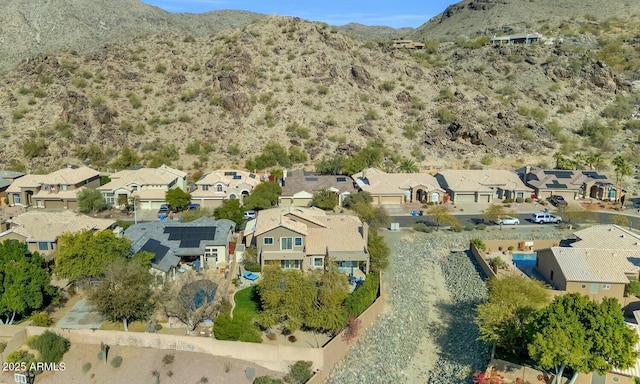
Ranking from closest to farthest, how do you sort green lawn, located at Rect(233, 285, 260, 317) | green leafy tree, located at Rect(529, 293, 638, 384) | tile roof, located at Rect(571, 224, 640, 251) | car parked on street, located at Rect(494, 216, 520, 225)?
green leafy tree, located at Rect(529, 293, 638, 384) < green lawn, located at Rect(233, 285, 260, 317) < tile roof, located at Rect(571, 224, 640, 251) < car parked on street, located at Rect(494, 216, 520, 225)

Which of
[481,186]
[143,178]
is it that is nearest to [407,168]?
[481,186]

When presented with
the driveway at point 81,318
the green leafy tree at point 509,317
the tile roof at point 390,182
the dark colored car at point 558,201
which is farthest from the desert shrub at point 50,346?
the dark colored car at point 558,201

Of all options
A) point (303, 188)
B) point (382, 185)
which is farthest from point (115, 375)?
point (382, 185)

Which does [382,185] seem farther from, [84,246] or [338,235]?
[84,246]

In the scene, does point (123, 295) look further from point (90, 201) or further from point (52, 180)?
point (52, 180)

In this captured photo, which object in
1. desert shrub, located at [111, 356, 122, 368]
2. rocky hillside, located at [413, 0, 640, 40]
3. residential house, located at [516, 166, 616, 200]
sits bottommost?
desert shrub, located at [111, 356, 122, 368]

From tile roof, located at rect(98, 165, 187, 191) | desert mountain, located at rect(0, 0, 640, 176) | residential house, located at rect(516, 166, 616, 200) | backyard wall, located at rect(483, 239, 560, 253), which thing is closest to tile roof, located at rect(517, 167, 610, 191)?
residential house, located at rect(516, 166, 616, 200)

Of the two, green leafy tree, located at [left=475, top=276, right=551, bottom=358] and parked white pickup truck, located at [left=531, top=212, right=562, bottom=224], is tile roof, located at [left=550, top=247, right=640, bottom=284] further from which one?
parked white pickup truck, located at [left=531, top=212, right=562, bottom=224]

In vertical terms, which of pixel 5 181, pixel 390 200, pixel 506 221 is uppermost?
pixel 5 181
